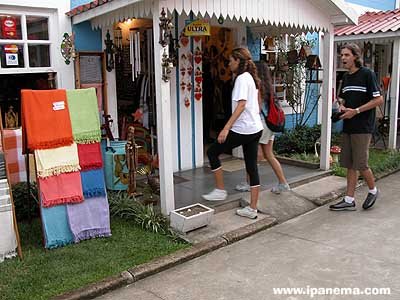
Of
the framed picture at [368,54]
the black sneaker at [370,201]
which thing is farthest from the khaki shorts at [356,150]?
the framed picture at [368,54]

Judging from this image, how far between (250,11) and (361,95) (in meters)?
1.60

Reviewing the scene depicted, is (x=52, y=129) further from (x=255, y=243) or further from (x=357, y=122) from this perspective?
(x=357, y=122)

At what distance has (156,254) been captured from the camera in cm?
416

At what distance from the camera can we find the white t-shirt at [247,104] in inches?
188

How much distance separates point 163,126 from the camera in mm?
4754

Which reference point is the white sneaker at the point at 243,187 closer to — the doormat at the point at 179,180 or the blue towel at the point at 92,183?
the doormat at the point at 179,180

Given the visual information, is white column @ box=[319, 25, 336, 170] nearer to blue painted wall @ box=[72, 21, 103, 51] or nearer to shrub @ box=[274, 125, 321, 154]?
shrub @ box=[274, 125, 321, 154]

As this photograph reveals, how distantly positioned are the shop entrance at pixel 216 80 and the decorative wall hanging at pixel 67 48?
2937mm

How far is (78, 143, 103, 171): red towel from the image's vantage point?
4.42m

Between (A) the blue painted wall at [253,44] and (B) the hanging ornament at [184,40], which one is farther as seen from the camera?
(A) the blue painted wall at [253,44]

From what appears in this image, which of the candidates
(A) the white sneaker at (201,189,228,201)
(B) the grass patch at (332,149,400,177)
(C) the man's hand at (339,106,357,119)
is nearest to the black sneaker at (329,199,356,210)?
(C) the man's hand at (339,106,357,119)

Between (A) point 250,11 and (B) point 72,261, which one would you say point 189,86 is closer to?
(A) point 250,11

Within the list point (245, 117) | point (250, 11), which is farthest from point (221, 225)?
point (250, 11)

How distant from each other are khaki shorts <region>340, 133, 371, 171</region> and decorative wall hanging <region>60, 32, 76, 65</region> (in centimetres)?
343
